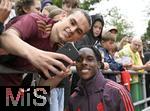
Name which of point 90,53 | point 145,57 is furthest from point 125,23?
point 90,53

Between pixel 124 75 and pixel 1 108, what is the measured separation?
3541 millimetres

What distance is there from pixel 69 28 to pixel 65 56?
585 mm

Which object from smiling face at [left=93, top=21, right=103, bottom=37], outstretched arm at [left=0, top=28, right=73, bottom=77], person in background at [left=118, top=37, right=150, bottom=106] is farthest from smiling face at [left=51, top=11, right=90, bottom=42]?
person in background at [left=118, top=37, right=150, bottom=106]

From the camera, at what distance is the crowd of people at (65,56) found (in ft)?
6.27

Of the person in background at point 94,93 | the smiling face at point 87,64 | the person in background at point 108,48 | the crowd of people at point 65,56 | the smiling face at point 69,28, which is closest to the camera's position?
the crowd of people at point 65,56

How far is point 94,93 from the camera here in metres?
3.59

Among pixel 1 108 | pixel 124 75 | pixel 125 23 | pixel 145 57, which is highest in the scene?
pixel 125 23

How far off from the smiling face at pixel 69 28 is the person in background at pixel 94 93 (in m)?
1.04

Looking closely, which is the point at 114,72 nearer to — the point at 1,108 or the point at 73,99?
the point at 73,99

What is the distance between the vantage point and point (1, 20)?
1984 millimetres

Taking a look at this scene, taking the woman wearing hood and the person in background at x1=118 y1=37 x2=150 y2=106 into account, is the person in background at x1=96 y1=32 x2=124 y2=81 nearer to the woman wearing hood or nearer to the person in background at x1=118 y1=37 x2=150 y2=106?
the woman wearing hood

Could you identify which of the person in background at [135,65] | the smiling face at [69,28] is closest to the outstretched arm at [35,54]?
the smiling face at [69,28]

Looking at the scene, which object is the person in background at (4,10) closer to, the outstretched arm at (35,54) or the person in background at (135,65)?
the outstretched arm at (35,54)

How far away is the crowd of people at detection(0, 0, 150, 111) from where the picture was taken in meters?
1.91
